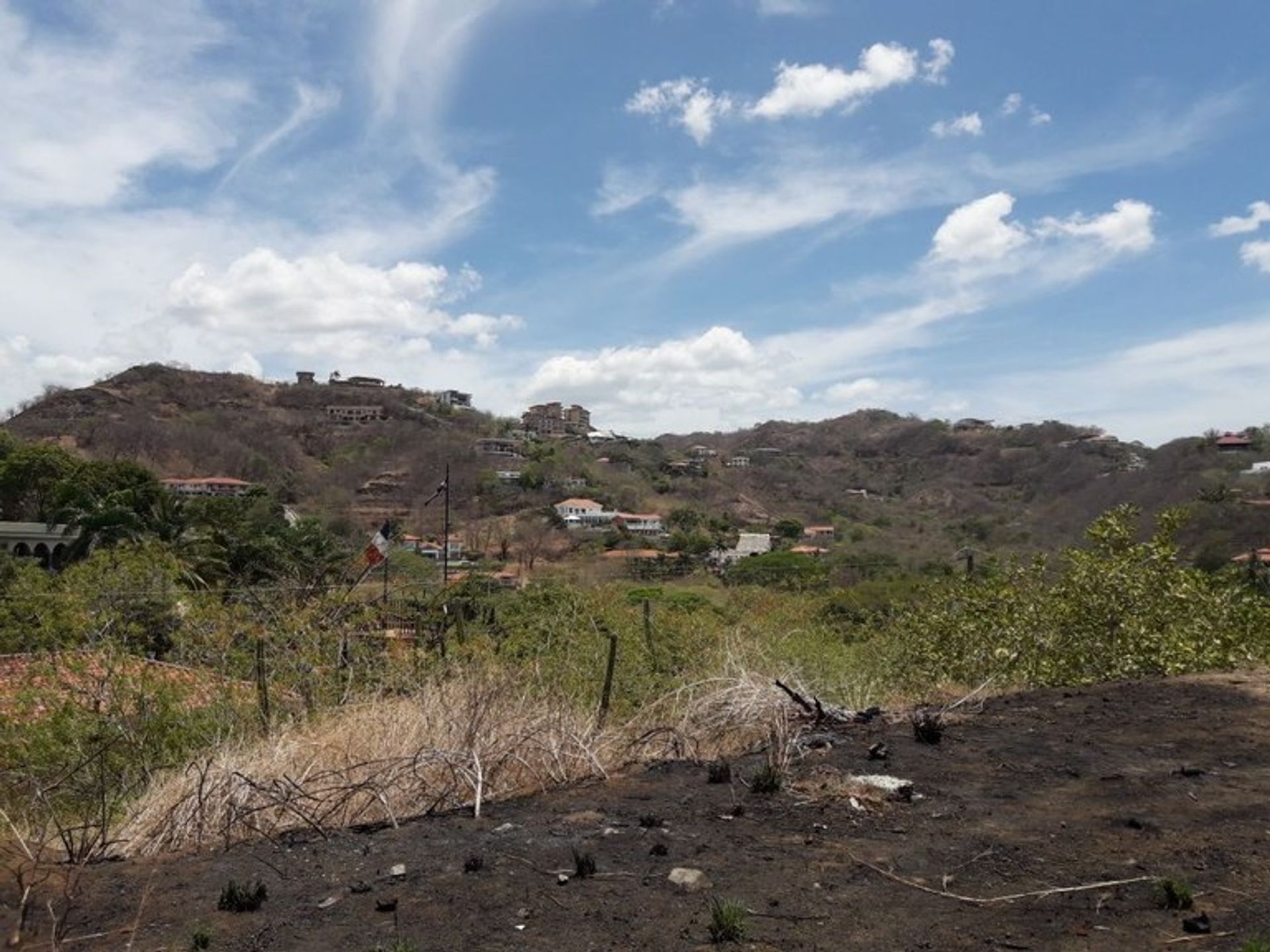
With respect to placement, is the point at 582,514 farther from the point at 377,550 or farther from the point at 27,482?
the point at 377,550

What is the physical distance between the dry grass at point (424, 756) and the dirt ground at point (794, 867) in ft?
0.63

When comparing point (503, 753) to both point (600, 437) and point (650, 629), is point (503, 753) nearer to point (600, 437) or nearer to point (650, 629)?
point (650, 629)

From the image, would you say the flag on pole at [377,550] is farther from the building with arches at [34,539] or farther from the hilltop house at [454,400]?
the hilltop house at [454,400]

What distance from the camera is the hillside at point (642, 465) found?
177ft

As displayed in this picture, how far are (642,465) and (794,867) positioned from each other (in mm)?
86812

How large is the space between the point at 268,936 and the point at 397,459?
76.4 meters

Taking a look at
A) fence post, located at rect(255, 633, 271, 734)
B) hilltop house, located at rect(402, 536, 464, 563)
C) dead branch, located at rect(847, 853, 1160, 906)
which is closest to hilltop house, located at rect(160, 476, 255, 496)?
hilltop house, located at rect(402, 536, 464, 563)

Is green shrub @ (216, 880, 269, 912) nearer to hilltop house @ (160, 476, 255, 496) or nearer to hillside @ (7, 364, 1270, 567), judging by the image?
hillside @ (7, 364, 1270, 567)

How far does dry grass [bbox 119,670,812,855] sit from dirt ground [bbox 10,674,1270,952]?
193 mm

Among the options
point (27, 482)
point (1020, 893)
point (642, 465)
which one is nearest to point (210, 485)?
point (27, 482)

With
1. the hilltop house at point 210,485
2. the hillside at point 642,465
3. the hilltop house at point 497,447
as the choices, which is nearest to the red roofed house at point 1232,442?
the hillside at point 642,465

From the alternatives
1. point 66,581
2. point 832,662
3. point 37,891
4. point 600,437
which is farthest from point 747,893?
point 600,437

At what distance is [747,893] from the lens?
3.41 metres

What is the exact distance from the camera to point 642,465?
9044 centimetres
